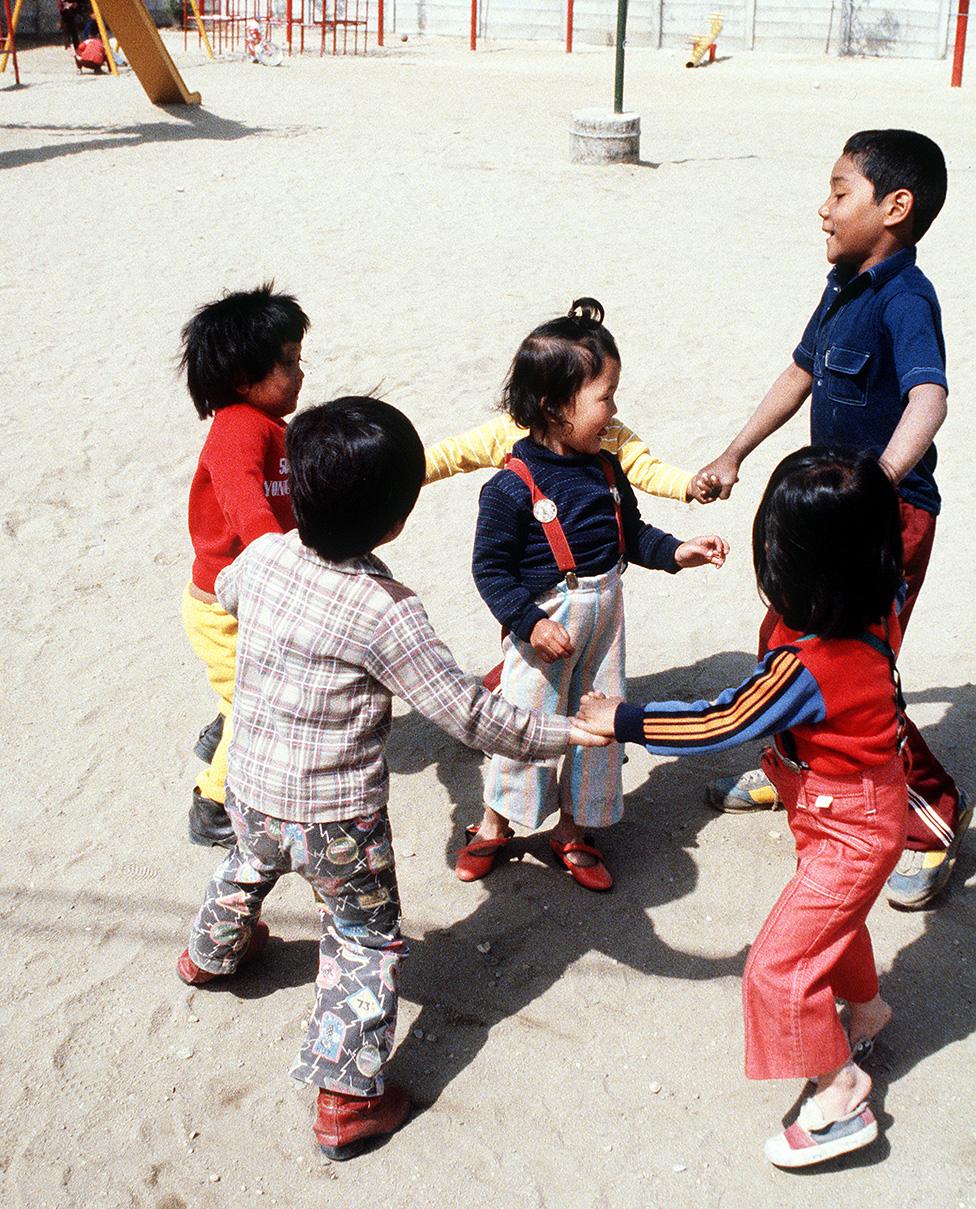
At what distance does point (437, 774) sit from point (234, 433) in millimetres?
1349

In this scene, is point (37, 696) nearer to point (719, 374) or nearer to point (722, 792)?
point (722, 792)

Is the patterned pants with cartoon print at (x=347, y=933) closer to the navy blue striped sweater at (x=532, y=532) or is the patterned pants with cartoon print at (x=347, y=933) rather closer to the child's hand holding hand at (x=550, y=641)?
the child's hand holding hand at (x=550, y=641)

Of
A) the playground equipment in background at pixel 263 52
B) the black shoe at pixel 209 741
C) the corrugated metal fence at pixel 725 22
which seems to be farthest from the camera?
the corrugated metal fence at pixel 725 22

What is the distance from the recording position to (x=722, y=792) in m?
3.90

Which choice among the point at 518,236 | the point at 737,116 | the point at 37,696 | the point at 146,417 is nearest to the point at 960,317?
the point at 518,236

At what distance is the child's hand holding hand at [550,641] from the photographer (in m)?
3.04

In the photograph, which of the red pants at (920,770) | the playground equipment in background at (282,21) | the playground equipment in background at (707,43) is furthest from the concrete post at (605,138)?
the playground equipment in background at (282,21)

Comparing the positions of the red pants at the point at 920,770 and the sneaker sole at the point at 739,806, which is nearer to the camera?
the red pants at the point at 920,770

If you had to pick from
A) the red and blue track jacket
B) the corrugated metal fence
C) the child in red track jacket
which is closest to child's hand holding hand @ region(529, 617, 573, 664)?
the child in red track jacket

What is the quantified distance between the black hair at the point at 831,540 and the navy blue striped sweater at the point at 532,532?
0.81 meters

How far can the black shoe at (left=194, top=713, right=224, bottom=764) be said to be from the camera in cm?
409

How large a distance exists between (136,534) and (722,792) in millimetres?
3190

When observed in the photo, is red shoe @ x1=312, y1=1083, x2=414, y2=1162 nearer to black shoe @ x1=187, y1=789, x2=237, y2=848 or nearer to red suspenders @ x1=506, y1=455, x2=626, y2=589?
black shoe @ x1=187, y1=789, x2=237, y2=848

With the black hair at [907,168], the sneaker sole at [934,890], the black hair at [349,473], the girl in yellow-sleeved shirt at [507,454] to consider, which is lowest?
the sneaker sole at [934,890]
